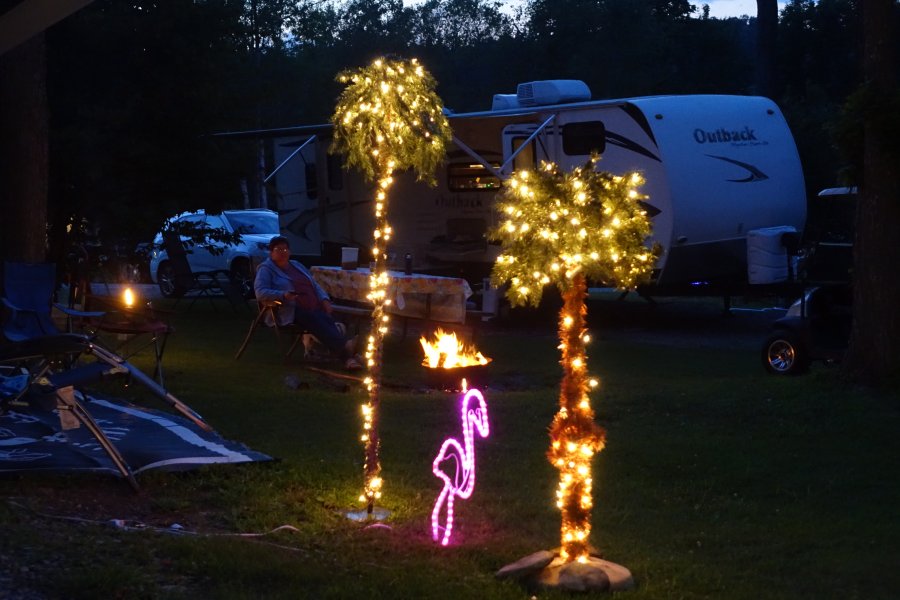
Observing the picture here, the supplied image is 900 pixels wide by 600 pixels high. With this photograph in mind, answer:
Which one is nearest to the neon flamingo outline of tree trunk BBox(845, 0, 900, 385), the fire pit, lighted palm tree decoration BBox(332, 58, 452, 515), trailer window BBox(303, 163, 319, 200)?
lighted palm tree decoration BBox(332, 58, 452, 515)

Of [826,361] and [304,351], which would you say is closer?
[826,361]

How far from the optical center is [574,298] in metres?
5.09

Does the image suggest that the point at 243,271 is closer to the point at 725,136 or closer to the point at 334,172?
the point at 334,172

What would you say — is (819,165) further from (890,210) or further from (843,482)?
(843,482)

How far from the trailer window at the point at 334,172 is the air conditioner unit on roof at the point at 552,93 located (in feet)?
12.4

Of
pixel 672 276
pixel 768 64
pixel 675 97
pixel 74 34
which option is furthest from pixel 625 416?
pixel 768 64

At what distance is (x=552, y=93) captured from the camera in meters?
15.8

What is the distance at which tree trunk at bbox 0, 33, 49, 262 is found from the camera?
391 inches

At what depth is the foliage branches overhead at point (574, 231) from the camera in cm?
495

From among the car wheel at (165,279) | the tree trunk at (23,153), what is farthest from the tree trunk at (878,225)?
the car wheel at (165,279)

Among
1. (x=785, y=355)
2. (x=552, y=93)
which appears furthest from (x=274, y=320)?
(x=552, y=93)

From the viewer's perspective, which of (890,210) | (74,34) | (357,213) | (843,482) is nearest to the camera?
(843,482)

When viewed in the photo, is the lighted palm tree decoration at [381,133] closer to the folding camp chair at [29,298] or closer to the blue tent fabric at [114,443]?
the blue tent fabric at [114,443]

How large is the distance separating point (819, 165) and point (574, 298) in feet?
56.9
